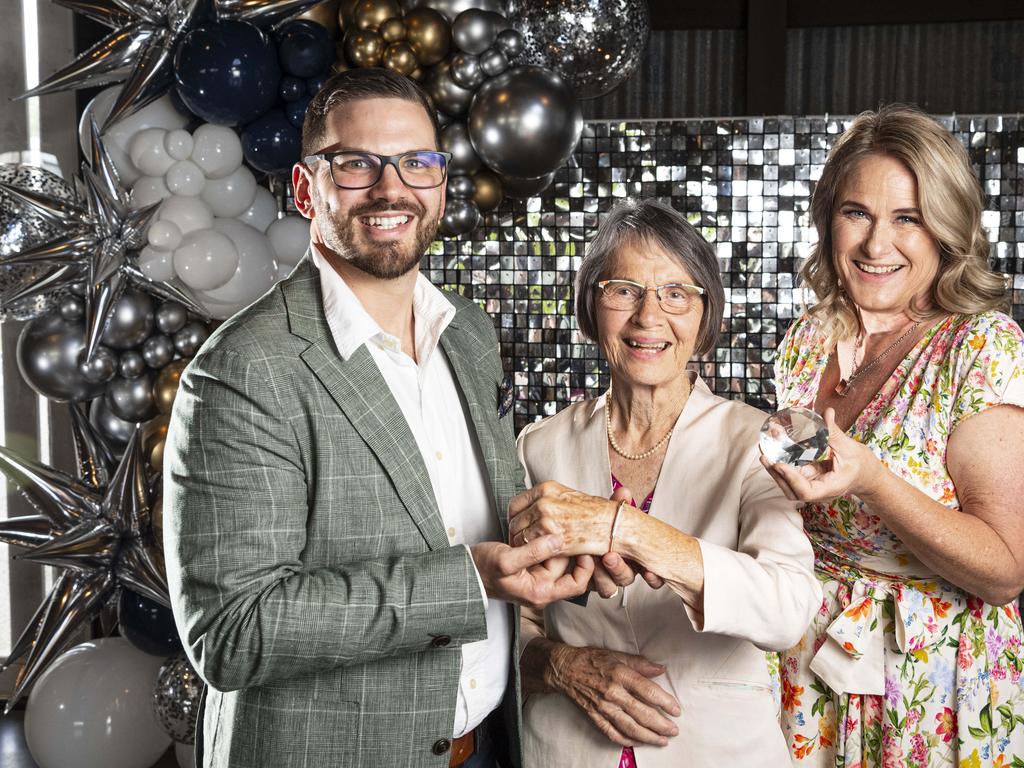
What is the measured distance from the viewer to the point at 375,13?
331 cm

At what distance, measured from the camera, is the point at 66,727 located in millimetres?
3297

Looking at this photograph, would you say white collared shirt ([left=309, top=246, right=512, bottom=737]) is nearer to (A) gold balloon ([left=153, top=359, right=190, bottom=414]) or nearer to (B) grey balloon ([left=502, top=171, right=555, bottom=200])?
(A) gold balloon ([left=153, top=359, right=190, bottom=414])

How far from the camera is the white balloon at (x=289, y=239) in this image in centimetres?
333

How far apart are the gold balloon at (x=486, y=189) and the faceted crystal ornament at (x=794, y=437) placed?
2.18 m

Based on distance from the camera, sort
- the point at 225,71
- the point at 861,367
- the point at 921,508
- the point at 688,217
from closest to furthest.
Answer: the point at 921,508 → the point at 861,367 → the point at 225,71 → the point at 688,217

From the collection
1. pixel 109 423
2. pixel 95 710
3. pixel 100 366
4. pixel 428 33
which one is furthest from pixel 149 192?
pixel 95 710

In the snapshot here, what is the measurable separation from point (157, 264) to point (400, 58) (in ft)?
3.43

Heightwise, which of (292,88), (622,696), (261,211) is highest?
(292,88)

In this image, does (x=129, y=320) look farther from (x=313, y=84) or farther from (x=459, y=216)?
(x=459, y=216)

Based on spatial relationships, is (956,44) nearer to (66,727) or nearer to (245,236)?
(245,236)

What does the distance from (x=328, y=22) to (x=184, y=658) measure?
7.49 feet

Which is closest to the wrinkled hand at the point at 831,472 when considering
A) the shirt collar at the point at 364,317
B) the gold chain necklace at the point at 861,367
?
the gold chain necklace at the point at 861,367

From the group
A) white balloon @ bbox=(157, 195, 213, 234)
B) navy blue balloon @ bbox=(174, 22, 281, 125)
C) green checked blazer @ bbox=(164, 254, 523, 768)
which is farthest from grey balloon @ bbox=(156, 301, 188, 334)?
green checked blazer @ bbox=(164, 254, 523, 768)

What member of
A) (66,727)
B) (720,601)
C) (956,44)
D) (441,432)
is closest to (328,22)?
(441,432)
